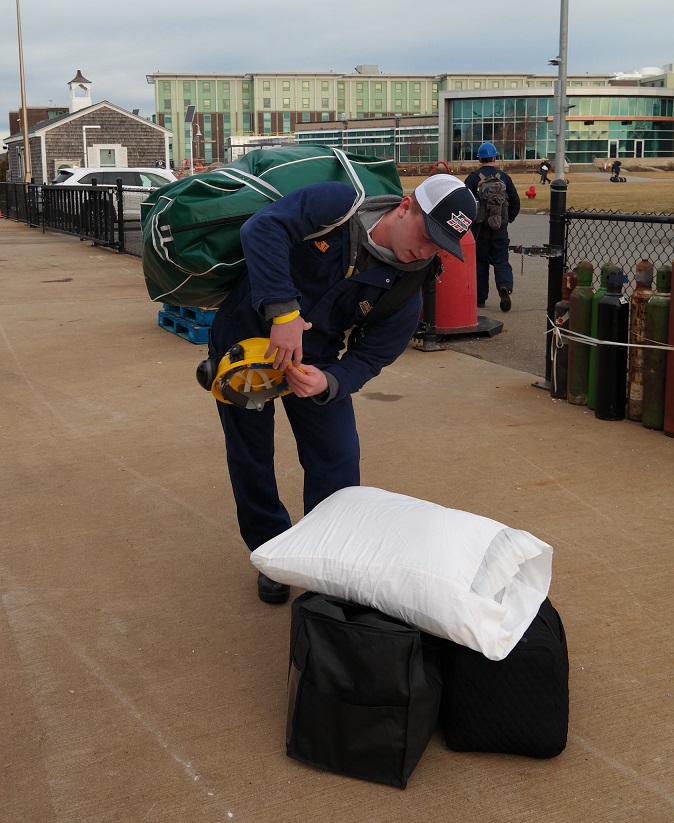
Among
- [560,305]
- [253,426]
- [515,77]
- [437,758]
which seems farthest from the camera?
[515,77]

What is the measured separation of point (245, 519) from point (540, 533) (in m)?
1.48

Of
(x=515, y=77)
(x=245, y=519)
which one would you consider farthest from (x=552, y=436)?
(x=515, y=77)

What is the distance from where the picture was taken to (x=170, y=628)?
12.0 ft

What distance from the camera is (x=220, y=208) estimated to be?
11.0 feet

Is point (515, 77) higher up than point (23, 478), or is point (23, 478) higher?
point (515, 77)

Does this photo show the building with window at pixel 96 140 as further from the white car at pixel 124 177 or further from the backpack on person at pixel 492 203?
the backpack on person at pixel 492 203

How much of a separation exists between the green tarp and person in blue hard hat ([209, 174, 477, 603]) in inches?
5.1

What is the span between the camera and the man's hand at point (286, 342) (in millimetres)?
2990

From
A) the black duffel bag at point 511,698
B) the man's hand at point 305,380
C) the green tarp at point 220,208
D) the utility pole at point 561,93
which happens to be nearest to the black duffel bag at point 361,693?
the black duffel bag at point 511,698

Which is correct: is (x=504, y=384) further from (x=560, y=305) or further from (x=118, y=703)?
(x=118, y=703)

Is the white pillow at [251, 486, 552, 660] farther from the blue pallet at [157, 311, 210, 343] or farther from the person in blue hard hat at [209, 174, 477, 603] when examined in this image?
the blue pallet at [157, 311, 210, 343]

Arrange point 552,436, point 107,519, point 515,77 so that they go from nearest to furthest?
point 107,519, point 552,436, point 515,77

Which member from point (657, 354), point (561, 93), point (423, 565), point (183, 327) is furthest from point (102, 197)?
point (423, 565)

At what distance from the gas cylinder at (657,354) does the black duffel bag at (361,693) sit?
144 inches
